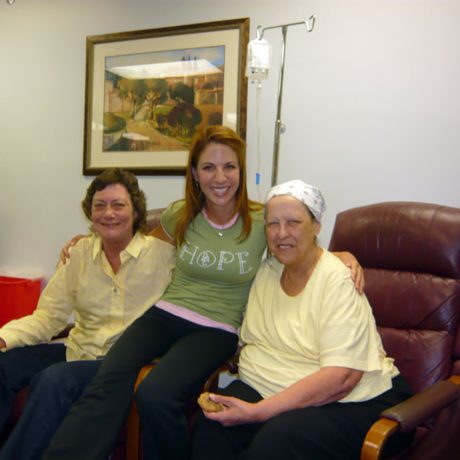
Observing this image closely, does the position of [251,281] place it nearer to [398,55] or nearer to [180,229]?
[180,229]

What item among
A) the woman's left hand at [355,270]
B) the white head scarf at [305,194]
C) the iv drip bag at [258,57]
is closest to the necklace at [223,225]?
the white head scarf at [305,194]

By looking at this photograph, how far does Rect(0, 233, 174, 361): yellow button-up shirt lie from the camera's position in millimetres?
1867

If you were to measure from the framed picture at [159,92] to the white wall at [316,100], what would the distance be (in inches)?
3.2

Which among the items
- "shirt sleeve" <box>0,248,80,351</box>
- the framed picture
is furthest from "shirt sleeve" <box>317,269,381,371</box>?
the framed picture

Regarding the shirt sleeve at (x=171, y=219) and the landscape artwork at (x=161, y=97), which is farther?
the landscape artwork at (x=161, y=97)

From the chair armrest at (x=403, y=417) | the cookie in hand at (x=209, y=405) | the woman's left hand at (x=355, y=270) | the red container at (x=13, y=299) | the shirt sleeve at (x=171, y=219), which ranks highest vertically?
the shirt sleeve at (x=171, y=219)

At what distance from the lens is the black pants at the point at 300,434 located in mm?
1263

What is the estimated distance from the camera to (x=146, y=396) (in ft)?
4.88

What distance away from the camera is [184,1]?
2.82 m

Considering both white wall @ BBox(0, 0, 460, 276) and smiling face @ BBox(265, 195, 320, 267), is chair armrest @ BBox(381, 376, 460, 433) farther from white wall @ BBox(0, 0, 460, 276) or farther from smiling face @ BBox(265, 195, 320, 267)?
white wall @ BBox(0, 0, 460, 276)

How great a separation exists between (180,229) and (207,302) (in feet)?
0.97

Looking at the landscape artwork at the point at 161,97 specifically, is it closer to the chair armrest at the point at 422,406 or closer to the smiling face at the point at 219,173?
the smiling face at the point at 219,173

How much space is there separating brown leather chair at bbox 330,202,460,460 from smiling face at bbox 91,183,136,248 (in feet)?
2.71

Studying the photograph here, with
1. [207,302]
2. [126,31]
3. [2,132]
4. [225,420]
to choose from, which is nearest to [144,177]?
[126,31]
